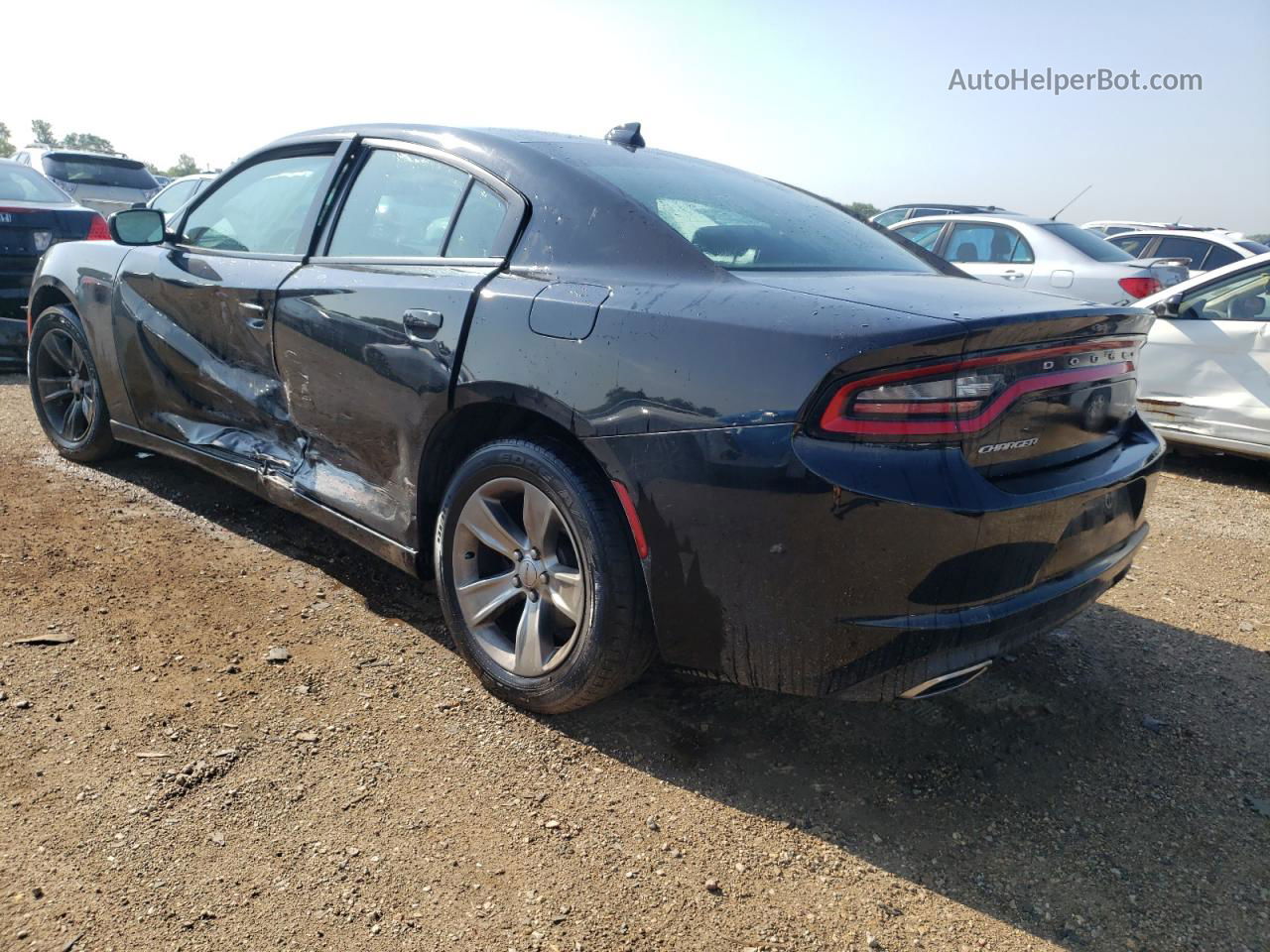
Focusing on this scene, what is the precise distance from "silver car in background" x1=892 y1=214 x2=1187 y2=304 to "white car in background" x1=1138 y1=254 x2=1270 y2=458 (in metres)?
2.13

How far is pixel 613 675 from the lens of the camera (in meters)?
2.46

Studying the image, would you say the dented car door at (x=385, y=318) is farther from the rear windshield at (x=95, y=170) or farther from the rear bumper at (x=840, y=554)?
the rear windshield at (x=95, y=170)

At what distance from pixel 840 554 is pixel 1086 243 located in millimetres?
7964

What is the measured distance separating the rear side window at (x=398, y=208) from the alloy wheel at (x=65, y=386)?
198 centimetres

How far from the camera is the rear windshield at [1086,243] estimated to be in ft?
27.9

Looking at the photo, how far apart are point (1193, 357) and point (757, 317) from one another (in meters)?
4.62

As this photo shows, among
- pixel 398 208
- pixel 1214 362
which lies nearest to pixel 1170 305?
pixel 1214 362

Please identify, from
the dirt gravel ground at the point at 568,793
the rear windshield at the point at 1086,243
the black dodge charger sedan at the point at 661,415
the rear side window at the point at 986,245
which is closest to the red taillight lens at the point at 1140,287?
the rear windshield at the point at 1086,243

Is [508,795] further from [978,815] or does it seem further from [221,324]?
[221,324]

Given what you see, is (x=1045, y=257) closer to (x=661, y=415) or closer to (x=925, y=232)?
(x=925, y=232)

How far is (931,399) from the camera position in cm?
204

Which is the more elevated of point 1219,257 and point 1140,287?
point 1140,287

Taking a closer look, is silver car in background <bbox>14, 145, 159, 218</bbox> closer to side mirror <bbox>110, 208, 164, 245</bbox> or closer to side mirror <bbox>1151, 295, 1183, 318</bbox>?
side mirror <bbox>110, 208, 164, 245</bbox>

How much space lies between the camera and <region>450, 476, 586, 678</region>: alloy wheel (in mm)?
2549
